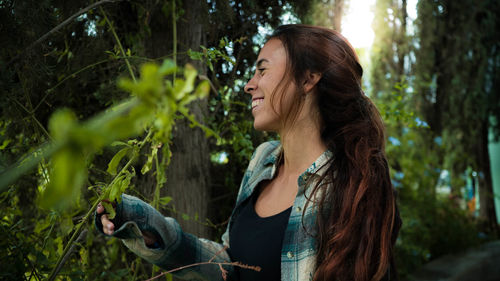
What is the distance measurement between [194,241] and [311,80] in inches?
29.0

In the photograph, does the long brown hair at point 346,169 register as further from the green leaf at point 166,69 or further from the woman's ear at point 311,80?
the green leaf at point 166,69

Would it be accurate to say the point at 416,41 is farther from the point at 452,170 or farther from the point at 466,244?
the point at 466,244

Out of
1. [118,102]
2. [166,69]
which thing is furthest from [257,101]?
[166,69]

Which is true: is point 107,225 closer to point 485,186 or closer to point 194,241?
point 194,241

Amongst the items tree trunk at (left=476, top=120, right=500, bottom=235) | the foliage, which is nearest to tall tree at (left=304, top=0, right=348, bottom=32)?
the foliage

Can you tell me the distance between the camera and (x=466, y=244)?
390 centimetres

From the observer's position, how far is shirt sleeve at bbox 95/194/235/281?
3.65 ft

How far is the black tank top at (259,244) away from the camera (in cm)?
135

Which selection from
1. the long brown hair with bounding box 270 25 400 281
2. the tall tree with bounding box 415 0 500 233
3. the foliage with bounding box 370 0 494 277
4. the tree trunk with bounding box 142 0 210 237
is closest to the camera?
the long brown hair with bounding box 270 25 400 281

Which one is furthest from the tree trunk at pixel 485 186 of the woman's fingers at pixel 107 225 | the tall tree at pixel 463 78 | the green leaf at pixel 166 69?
the green leaf at pixel 166 69

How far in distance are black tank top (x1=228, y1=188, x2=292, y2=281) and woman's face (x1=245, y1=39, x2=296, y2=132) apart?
0.34 meters

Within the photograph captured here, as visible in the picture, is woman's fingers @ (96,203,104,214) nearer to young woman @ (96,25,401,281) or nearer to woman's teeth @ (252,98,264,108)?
young woman @ (96,25,401,281)

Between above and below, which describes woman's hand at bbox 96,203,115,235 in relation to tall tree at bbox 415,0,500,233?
below

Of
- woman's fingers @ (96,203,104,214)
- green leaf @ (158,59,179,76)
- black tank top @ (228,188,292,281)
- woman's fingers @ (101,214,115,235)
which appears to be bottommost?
black tank top @ (228,188,292,281)
